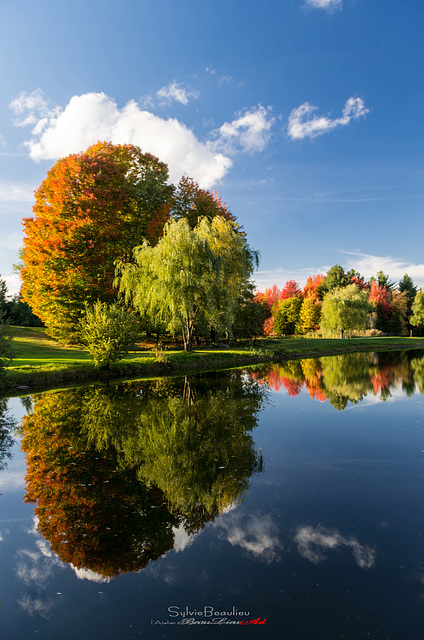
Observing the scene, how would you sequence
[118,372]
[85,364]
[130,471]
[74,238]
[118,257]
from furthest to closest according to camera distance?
1. [118,257]
2. [74,238]
3. [118,372]
4. [85,364]
5. [130,471]

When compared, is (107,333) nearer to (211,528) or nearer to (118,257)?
(118,257)

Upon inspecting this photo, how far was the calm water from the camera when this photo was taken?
3.29m

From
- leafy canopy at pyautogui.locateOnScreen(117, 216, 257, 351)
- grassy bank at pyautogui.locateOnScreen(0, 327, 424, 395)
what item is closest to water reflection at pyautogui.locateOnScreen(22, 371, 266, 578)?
grassy bank at pyautogui.locateOnScreen(0, 327, 424, 395)

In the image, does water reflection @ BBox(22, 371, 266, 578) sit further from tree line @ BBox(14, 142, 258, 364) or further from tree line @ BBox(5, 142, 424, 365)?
tree line @ BBox(14, 142, 258, 364)

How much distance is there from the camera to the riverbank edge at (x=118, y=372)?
1504 cm

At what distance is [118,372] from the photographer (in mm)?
18969

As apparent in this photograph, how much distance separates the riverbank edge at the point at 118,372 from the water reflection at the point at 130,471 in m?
3.58

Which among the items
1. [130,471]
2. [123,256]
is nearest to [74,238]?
[123,256]

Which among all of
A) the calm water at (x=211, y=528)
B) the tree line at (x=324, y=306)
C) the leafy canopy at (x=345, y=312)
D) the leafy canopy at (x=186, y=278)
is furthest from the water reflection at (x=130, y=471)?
the tree line at (x=324, y=306)

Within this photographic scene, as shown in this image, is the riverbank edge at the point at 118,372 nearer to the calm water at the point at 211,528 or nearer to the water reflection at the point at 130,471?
the water reflection at the point at 130,471

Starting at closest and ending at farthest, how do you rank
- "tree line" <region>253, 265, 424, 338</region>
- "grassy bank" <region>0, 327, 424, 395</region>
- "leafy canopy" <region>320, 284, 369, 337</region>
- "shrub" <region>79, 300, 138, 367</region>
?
"grassy bank" <region>0, 327, 424, 395</region>
"shrub" <region>79, 300, 138, 367</region>
"leafy canopy" <region>320, 284, 369, 337</region>
"tree line" <region>253, 265, 424, 338</region>

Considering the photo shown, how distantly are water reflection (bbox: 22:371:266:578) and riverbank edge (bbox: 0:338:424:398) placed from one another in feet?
11.8

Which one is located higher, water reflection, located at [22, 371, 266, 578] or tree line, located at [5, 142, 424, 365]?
tree line, located at [5, 142, 424, 365]

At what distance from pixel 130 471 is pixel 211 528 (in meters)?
2.34
